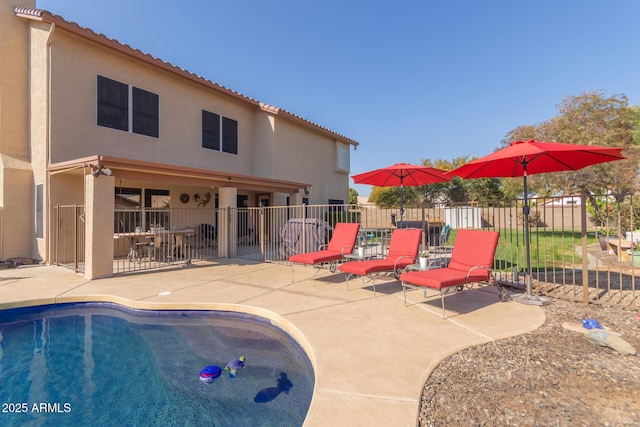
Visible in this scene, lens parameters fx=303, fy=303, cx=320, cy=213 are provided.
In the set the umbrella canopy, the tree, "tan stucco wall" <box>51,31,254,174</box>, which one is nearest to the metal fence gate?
"tan stucco wall" <box>51,31,254,174</box>

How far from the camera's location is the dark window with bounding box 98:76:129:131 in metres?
10.4

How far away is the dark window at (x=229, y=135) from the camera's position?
585 inches

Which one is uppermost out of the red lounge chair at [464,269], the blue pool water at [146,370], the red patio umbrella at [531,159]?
the red patio umbrella at [531,159]

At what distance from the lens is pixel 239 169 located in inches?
616

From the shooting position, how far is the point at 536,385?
2.86 metres

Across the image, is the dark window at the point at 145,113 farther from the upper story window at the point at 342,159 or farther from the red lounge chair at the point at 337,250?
the upper story window at the point at 342,159

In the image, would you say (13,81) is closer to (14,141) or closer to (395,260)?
(14,141)

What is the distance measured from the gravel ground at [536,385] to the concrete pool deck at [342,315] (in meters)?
0.19

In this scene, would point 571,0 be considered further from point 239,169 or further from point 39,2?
point 39,2

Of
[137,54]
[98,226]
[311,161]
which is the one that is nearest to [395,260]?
[98,226]

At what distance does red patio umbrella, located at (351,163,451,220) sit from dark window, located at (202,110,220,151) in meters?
8.38

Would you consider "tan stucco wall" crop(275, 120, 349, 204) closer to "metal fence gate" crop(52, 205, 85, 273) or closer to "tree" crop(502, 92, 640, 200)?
"metal fence gate" crop(52, 205, 85, 273)

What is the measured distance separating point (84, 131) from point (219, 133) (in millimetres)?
5596

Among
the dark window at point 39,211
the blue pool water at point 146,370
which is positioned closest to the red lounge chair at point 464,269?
the blue pool water at point 146,370
